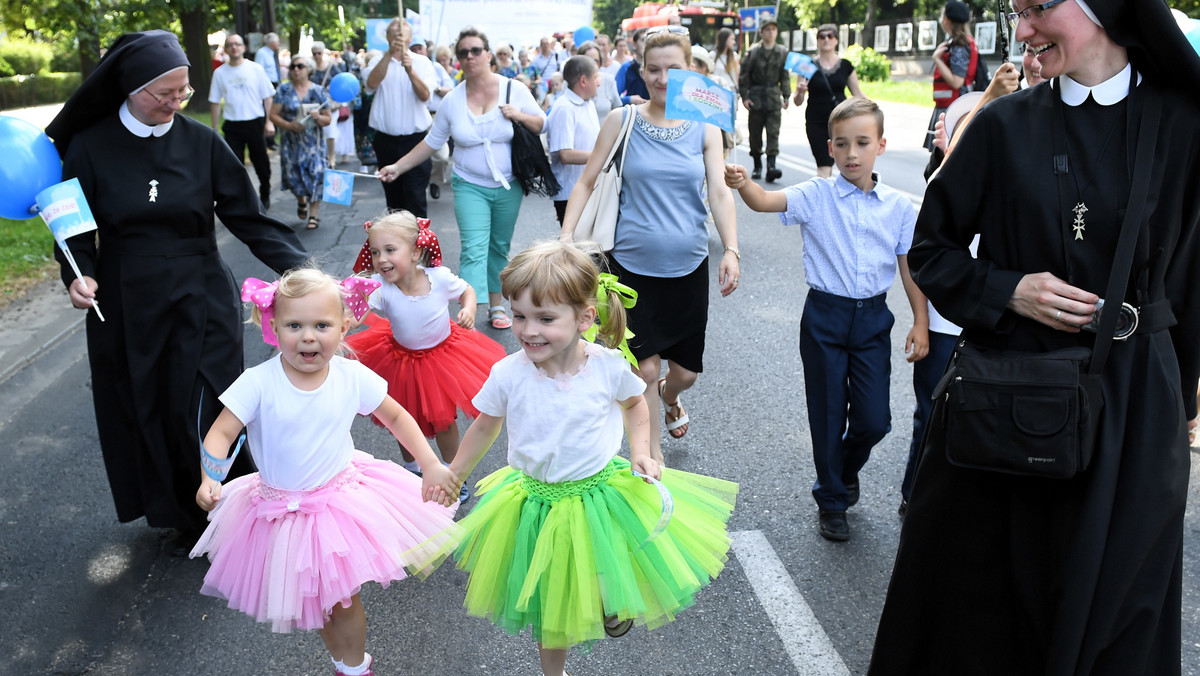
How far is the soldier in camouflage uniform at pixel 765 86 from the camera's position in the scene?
46.0 feet

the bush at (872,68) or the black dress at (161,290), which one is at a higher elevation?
the black dress at (161,290)

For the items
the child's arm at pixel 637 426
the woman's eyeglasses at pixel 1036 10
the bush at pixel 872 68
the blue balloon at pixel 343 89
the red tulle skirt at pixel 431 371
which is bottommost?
the bush at pixel 872 68

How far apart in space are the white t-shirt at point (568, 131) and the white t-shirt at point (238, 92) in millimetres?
6097

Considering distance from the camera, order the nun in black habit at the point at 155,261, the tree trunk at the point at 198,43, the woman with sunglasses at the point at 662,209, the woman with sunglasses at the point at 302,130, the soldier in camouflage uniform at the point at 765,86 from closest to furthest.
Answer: the nun in black habit at the point at 155,261 < the woman with sunglasses at the point at 662,209 < the woman with sunglasses at the point at 302,130 < the soldier in camouflage uniform at the point at 765,86 < the tree trunk at the point at 198,43

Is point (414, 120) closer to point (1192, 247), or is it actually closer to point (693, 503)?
point (693, 503)

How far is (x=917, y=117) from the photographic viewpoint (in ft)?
89.1

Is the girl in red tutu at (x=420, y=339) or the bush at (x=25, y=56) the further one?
the bush at (x=25, y=56)

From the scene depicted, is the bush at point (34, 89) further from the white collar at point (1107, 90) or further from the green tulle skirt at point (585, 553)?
the white collar at point (1107, 90)

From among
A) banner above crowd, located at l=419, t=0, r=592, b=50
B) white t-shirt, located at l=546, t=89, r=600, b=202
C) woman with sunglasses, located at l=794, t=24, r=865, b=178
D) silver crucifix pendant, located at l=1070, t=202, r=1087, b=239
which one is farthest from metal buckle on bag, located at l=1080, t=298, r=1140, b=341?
banner above crowd, located at l=419, t=0, r=592, b=50

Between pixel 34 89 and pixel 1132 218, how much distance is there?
45.2 metres

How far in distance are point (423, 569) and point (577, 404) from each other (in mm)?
751

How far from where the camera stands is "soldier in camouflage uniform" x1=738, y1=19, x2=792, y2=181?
14.0m

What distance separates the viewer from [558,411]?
3.12 metres

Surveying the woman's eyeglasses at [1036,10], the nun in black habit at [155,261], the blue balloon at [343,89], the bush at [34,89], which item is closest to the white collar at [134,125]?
the nun in black habit at [155,261]
